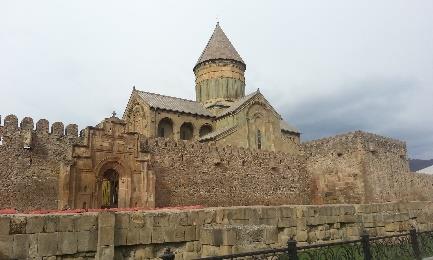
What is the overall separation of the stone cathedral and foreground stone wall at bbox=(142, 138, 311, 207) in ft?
11.2

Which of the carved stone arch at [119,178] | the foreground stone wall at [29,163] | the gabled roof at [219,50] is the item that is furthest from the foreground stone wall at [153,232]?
the gabled roof at [219,50]

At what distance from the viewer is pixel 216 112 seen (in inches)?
1138

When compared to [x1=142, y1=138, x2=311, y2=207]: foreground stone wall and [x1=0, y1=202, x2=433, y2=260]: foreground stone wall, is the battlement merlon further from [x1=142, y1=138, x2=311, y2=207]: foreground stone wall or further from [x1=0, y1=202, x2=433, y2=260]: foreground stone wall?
[x1=0, y1=202, x2=433, y2=260]: foreground stone wall

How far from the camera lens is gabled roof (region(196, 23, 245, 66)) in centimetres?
3047

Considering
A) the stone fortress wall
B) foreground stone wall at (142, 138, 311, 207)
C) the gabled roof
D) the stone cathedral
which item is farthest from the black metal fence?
the gabled roof

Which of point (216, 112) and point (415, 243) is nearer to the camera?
point (415, 243)

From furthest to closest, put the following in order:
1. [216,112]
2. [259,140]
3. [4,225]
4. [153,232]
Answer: [216,112] → [259,140] → [153,232] → [4,225]

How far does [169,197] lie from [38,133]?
23.0 ft

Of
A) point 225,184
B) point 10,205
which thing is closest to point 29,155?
point 10,205

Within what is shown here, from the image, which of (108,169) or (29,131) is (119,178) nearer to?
(108,169)

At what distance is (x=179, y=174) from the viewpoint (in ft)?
58.2

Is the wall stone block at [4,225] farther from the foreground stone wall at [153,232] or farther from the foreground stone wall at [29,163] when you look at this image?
the foreground stone wall at [29,163]

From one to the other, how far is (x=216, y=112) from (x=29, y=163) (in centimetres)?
1477

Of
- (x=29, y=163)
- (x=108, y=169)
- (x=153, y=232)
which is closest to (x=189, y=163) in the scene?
(x=108, y=169)
